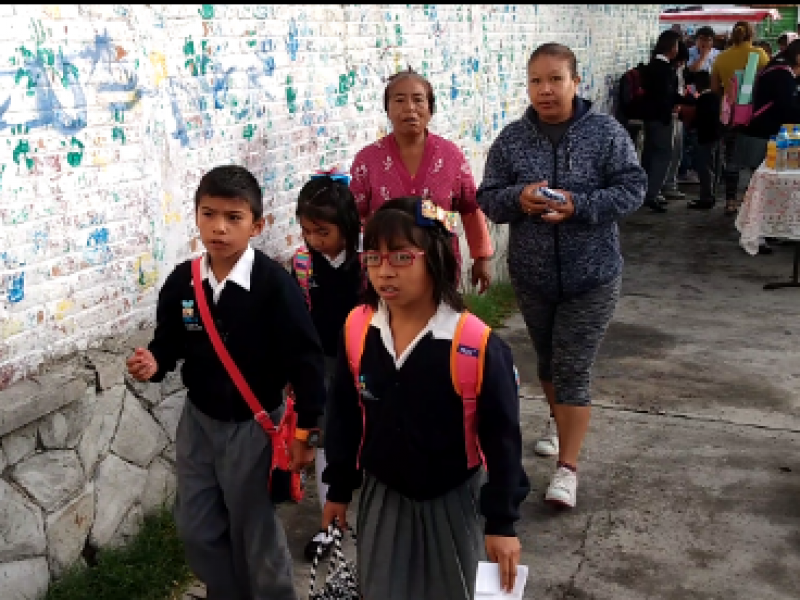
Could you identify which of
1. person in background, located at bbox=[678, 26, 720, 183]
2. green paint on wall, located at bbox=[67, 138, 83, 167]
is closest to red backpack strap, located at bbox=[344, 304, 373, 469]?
green paint on wall, located at bbox=[67, 138, 83, 167]

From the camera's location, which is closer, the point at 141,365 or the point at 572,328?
the point at 141,365

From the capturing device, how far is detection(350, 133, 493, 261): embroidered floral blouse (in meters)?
4.20

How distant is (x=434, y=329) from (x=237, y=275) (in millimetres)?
779

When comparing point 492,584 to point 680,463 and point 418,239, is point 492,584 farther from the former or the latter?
point 680,463

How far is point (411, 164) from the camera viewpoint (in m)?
4.23

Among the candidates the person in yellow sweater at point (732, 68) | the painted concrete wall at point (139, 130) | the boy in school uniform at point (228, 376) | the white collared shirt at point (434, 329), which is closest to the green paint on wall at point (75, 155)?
the painted concrete wall at point (139, 130)

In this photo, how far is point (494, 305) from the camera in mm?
7305

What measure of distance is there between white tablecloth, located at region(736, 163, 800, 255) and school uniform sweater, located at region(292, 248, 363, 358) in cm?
533

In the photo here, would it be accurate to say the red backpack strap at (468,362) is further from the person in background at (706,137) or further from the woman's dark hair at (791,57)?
the person in background at (706,137)

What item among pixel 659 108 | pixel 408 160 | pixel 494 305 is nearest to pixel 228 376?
pixel 408 160

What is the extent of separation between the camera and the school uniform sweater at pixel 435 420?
2406mm

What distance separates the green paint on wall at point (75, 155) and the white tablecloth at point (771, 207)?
6.13 metres

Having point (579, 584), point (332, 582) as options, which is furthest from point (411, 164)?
point (332, 582)

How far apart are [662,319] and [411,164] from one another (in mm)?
3560
